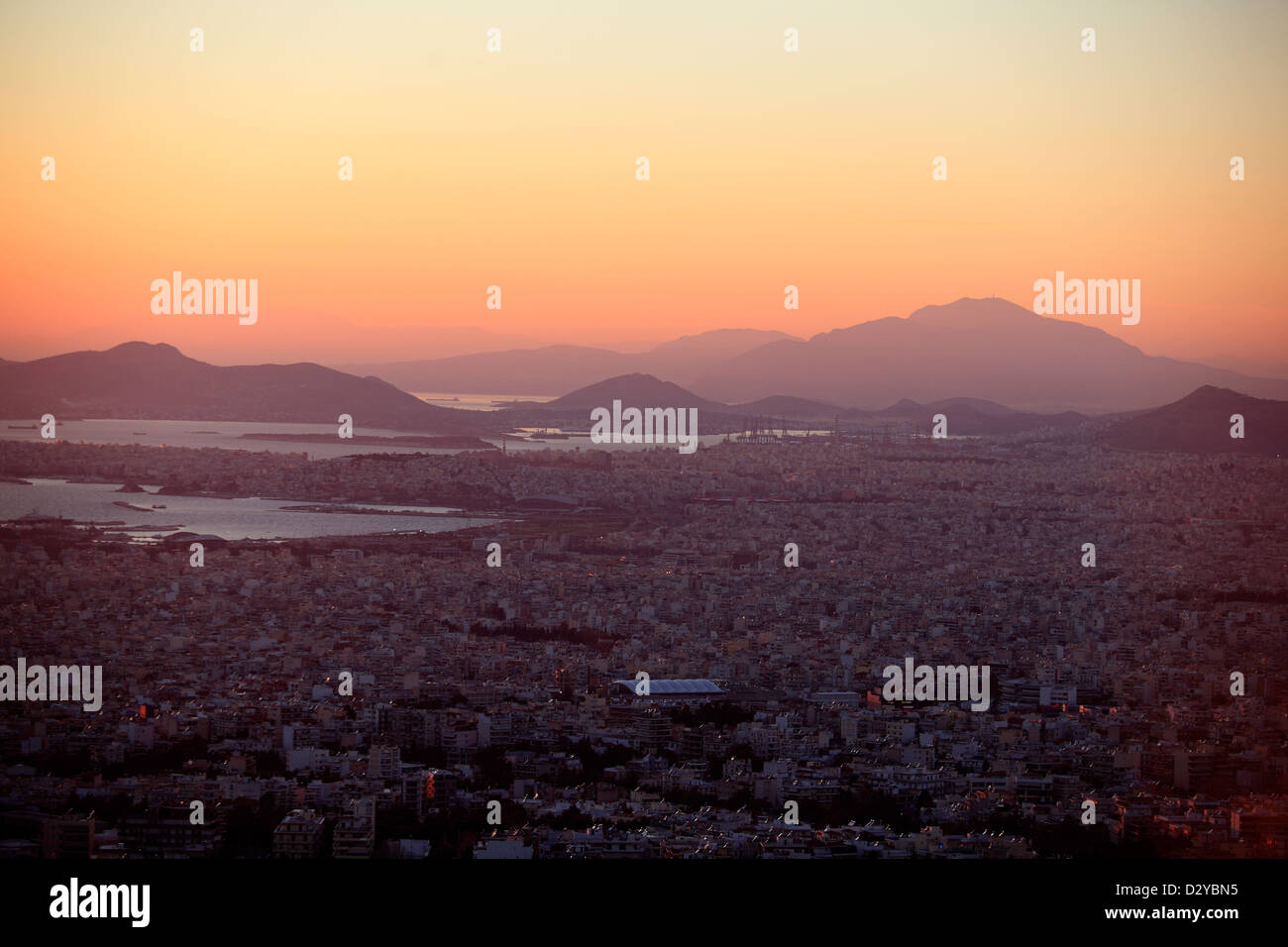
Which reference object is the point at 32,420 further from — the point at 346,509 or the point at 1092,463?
the point at 1092,463

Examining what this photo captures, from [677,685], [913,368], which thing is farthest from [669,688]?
[913,368]

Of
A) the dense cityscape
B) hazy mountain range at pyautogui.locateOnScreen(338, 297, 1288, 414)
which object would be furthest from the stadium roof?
hazy mountain range at pyautogui.locateOnScreen(338, 297, 1288, 414)

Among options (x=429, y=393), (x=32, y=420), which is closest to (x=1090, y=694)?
(x=32, y=420)

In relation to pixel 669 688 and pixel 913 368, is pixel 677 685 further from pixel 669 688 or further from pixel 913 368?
pixel 913 368

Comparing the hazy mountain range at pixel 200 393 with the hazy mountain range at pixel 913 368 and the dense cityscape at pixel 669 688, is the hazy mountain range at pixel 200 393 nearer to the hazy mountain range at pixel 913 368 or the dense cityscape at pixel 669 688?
the hazy mountain range at pixel 913 368

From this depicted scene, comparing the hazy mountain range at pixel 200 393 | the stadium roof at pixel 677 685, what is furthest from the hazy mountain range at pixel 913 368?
the stadium roof at pixel 677 685
